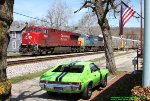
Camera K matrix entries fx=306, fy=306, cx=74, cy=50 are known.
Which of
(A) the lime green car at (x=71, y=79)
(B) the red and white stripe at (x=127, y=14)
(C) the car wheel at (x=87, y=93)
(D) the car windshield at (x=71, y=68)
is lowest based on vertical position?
(C) the car wheel at (x=87, y=93)

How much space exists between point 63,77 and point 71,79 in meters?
0.38

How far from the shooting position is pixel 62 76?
1106 cm

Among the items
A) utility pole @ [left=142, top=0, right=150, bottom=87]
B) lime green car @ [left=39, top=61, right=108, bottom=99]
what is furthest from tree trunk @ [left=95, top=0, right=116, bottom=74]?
utility pole @ [left=142, top=0, right=150, bottom=87]

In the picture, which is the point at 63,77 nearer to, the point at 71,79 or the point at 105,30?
the point at 71,79

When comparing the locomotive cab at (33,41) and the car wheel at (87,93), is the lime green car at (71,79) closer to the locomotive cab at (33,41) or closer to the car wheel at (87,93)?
the car wheel at (87,93)

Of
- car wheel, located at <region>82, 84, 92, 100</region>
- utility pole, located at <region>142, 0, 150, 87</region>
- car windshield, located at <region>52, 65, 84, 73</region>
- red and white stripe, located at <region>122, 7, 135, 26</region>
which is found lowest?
car wheel, located at <region>82, 84, 92, 100</region>

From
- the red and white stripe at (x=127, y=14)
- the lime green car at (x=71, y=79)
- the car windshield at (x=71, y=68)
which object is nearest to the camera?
the lime green car at (x=71, y=79)

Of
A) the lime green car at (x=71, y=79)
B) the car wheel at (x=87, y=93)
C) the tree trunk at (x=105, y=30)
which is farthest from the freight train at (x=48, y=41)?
the car wheel at (x=87, y=93)

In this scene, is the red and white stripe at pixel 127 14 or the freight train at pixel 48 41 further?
the freight train at pixel 48 41

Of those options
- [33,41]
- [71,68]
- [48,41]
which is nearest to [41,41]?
[33,41]

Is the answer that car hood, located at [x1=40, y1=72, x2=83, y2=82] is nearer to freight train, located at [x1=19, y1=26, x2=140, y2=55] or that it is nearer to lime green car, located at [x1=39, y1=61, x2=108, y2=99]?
lime green car, located at [x1=39, y1=61, x2=108, y2=99]

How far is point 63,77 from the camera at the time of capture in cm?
1095

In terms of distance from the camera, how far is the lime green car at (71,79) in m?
10.6

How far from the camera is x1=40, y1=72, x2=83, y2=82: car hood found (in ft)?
35.2
